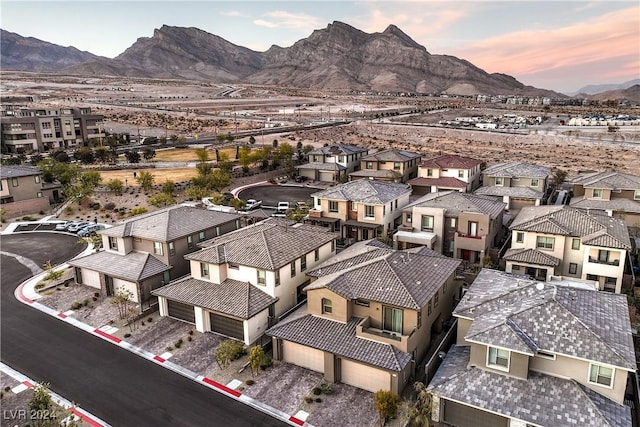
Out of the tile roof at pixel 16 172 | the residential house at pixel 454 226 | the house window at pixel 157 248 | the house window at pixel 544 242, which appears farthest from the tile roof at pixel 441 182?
the tile roof at pixel 16 172

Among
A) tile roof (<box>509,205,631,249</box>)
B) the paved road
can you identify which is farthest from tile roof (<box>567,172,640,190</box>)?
the paved road

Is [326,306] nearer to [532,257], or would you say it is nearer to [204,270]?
[204,270]

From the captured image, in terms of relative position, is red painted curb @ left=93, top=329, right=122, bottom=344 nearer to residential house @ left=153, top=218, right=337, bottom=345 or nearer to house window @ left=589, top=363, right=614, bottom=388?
residential house @ left=153, top=218, right=337, bottom=345

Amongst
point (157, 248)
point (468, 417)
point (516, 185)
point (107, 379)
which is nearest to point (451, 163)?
point (516, 185)

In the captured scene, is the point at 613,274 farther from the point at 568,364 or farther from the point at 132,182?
the point at 132,182

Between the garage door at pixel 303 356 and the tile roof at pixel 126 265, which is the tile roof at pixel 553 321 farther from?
the tile roof at pixel 126 265

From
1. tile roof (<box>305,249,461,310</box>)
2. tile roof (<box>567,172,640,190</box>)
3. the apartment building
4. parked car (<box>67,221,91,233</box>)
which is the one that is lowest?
parked car (<box>67,221,91,233</box>)
